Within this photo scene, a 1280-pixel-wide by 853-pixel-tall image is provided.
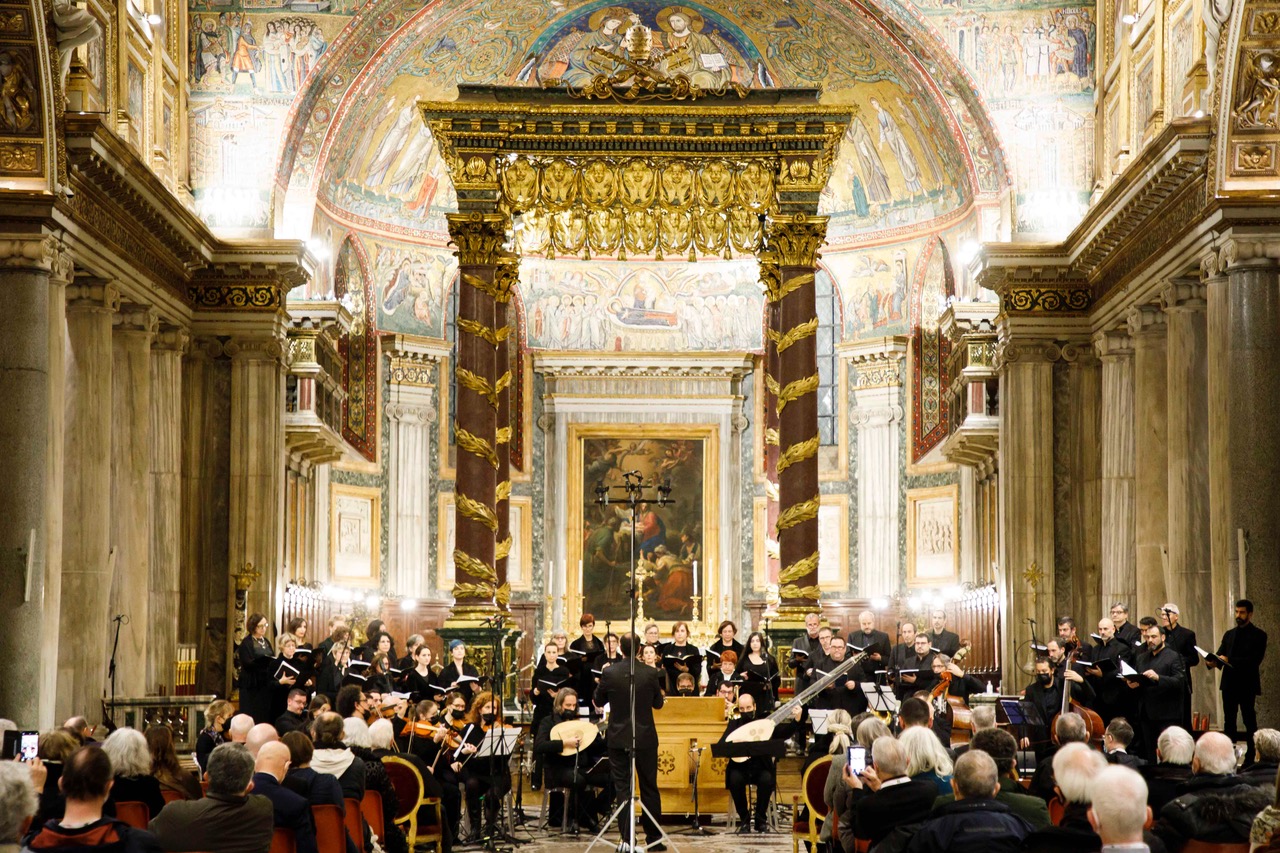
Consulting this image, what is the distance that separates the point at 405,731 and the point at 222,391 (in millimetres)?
10045

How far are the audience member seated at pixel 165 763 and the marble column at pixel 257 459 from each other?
42.6 feet

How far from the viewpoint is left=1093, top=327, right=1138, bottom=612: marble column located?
72.2ft

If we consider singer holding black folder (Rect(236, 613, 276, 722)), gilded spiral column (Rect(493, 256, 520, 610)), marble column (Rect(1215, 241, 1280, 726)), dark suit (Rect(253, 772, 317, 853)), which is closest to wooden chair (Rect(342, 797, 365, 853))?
dark suit (Rect(253, 772, 317, 853))

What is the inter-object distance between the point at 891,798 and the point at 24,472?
10527 millimetres

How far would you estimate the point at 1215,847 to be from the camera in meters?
7.69

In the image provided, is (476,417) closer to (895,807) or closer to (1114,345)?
(1114,345)

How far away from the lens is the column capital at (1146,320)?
20812 mm

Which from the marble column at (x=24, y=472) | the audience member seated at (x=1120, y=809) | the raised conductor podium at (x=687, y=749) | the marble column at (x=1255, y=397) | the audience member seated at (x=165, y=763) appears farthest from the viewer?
the raised conductor podium at (x=687, y=749)

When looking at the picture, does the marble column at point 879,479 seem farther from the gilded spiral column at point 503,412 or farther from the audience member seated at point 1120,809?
the audience member seated at point 1120,809

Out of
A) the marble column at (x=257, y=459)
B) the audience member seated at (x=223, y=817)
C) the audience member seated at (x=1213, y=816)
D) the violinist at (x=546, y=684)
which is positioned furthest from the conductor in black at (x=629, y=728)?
the marble column at (x=257, y=459)

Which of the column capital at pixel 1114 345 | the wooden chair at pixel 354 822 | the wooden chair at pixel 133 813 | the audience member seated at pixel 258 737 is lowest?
the wooden chair at pixel 354 822

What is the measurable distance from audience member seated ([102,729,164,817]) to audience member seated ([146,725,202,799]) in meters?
0.71

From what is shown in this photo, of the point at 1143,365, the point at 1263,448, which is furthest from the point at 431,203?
the point at 1263,448

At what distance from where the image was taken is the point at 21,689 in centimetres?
1623
